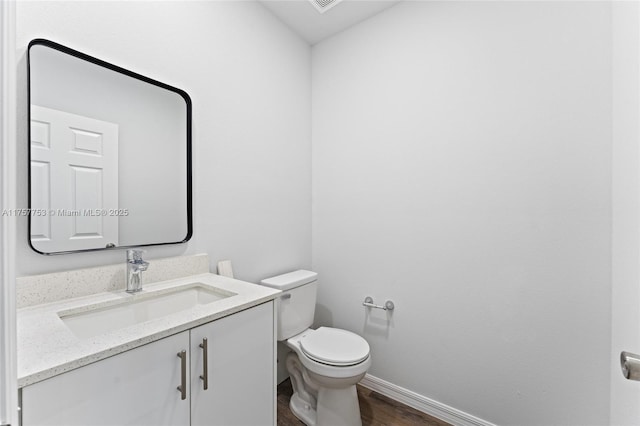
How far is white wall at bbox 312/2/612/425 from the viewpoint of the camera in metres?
1.25

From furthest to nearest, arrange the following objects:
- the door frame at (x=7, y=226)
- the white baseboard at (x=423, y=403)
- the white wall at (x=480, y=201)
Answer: the white baseboard at (x=423, y=403)
the white wall at (x=480, y=201)
the door frame at (x=7, y=226)

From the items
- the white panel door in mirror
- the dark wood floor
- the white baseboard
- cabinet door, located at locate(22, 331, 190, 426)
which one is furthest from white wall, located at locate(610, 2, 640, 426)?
the white panel door in mirror

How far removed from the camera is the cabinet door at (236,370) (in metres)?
0.93

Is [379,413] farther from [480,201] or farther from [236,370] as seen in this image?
[480,201]

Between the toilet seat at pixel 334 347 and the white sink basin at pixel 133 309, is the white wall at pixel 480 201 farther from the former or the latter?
the white sink basin at pixel 133 309

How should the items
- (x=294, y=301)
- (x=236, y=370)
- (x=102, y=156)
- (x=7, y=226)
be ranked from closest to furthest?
(x=7, y=226)
(x=236, y=370)
(x=102, y=156)
(x=294, y=301)

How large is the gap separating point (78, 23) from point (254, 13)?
99cm

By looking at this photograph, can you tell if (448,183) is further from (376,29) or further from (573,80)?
(376,29)

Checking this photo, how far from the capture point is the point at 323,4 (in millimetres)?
1755

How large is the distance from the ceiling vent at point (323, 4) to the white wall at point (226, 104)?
294 millimetres

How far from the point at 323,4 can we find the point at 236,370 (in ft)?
6.67

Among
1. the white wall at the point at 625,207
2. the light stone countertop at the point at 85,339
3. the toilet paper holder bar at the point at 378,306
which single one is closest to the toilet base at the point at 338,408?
the toilet paper holder bar at the point at 378,306

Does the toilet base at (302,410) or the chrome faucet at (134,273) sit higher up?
the chrome faucet at (134,273)

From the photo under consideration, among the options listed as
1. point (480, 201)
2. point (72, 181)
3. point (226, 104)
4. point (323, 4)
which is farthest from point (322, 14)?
point (72, 181)
